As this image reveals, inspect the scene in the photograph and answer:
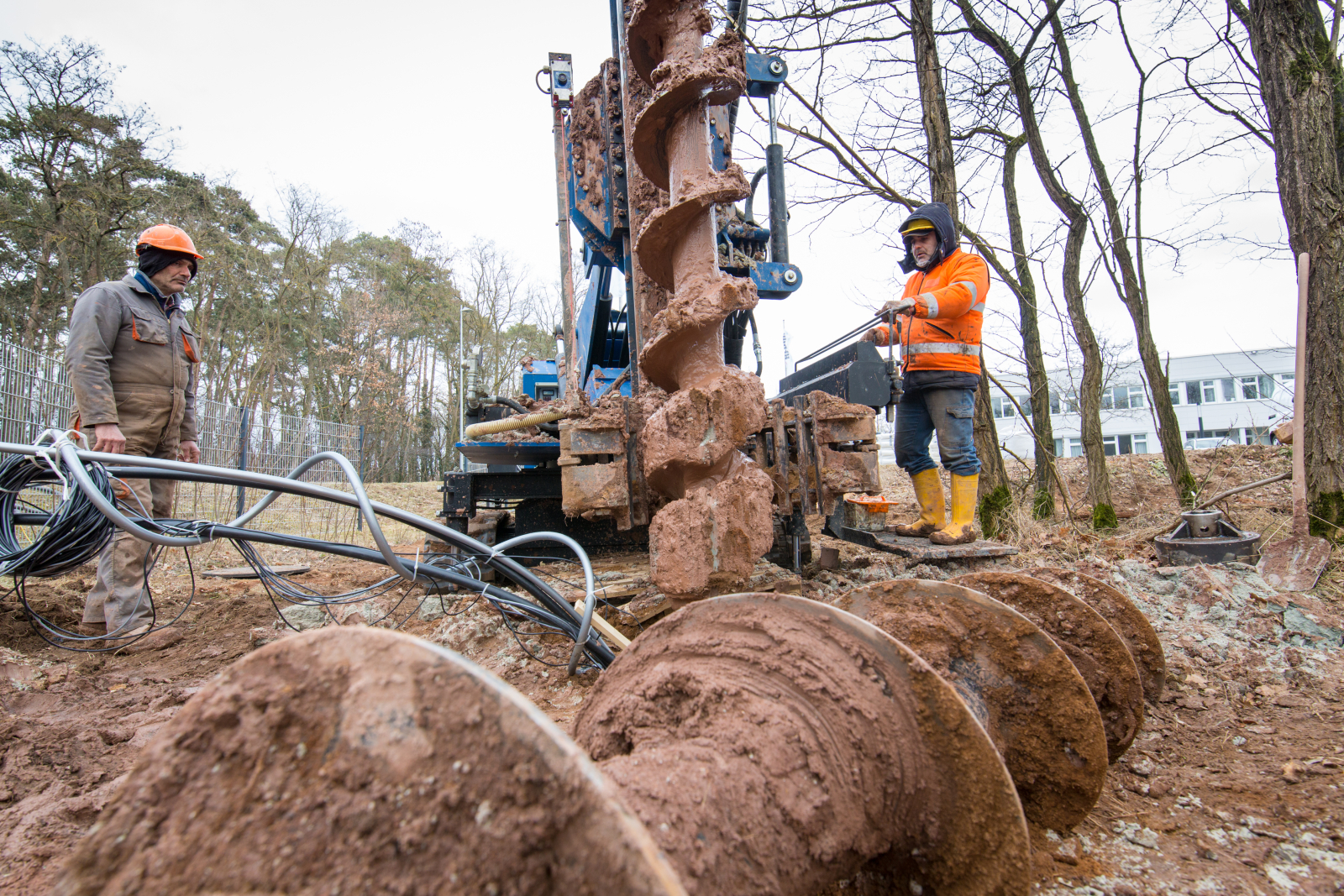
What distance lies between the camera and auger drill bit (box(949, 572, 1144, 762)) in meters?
2.04

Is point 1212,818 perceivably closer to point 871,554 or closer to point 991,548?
point 991,548

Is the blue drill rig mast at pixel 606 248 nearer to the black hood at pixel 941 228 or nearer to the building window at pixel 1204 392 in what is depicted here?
the black hood at pixel 941 228

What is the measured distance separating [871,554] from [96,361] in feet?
17.3

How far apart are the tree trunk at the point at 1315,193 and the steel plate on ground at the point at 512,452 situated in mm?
5091

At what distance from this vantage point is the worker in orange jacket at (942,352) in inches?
161

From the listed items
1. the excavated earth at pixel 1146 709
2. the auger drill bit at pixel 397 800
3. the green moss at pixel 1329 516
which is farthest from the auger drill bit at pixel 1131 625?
the green moss at pixel 1329 516

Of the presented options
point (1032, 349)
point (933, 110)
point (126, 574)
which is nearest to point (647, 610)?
point (126, 574)

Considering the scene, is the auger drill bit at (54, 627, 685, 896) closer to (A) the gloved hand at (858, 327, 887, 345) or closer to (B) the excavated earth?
(B) the excavated earth

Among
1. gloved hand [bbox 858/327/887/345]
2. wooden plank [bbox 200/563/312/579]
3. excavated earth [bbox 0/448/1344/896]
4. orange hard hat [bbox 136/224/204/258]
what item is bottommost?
excavated earth [bbox 0/448/1344/896]

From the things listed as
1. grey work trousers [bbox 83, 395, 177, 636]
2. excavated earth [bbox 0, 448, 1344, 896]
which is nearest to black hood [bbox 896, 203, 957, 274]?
excavated earth [bbox 0, 448, 1344, 896]

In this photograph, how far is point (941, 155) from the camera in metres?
7.11

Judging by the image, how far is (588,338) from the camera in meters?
5.84

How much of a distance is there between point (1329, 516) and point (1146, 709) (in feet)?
10.6

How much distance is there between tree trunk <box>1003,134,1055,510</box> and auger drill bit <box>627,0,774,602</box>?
6910 mm
